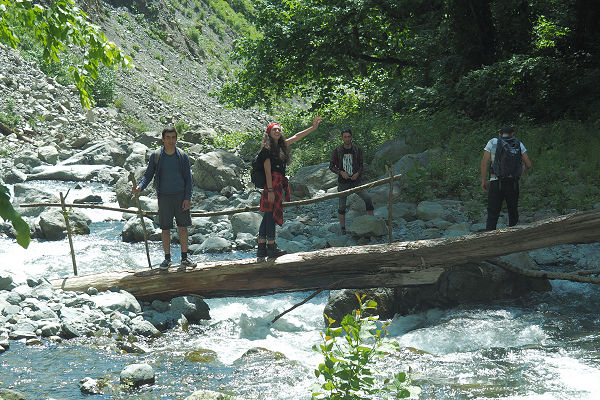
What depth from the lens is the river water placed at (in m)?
6.07

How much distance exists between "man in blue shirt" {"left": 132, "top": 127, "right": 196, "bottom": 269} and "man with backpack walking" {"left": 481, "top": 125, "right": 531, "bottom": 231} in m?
4.39

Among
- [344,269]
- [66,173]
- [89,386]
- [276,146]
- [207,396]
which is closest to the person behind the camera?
[207,396]

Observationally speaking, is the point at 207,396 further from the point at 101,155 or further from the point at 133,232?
the point at 101,155

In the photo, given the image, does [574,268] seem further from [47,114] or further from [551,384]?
[47,114]

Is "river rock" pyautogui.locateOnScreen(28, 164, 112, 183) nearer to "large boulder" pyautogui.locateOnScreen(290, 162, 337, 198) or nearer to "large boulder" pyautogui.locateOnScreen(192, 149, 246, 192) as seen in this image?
"large boulder" pyautogui.locateOnScreen(192, 149, 246, 192)

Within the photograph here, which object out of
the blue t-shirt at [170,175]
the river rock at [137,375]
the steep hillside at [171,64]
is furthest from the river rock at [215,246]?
the steep hillside at [171,64]

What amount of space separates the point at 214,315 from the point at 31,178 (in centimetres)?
1121

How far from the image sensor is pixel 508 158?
9.08m

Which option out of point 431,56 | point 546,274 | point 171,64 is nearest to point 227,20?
point 171,64

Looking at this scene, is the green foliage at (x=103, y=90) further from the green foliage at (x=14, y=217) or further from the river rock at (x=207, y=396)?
the green foliage at (x=14, y=217)

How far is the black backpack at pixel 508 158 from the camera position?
29.7 ft

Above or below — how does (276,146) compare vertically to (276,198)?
above

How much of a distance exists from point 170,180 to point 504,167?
480 centimetres

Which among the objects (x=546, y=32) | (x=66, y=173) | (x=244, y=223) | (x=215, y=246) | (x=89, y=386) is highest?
(x=546, y=32)
